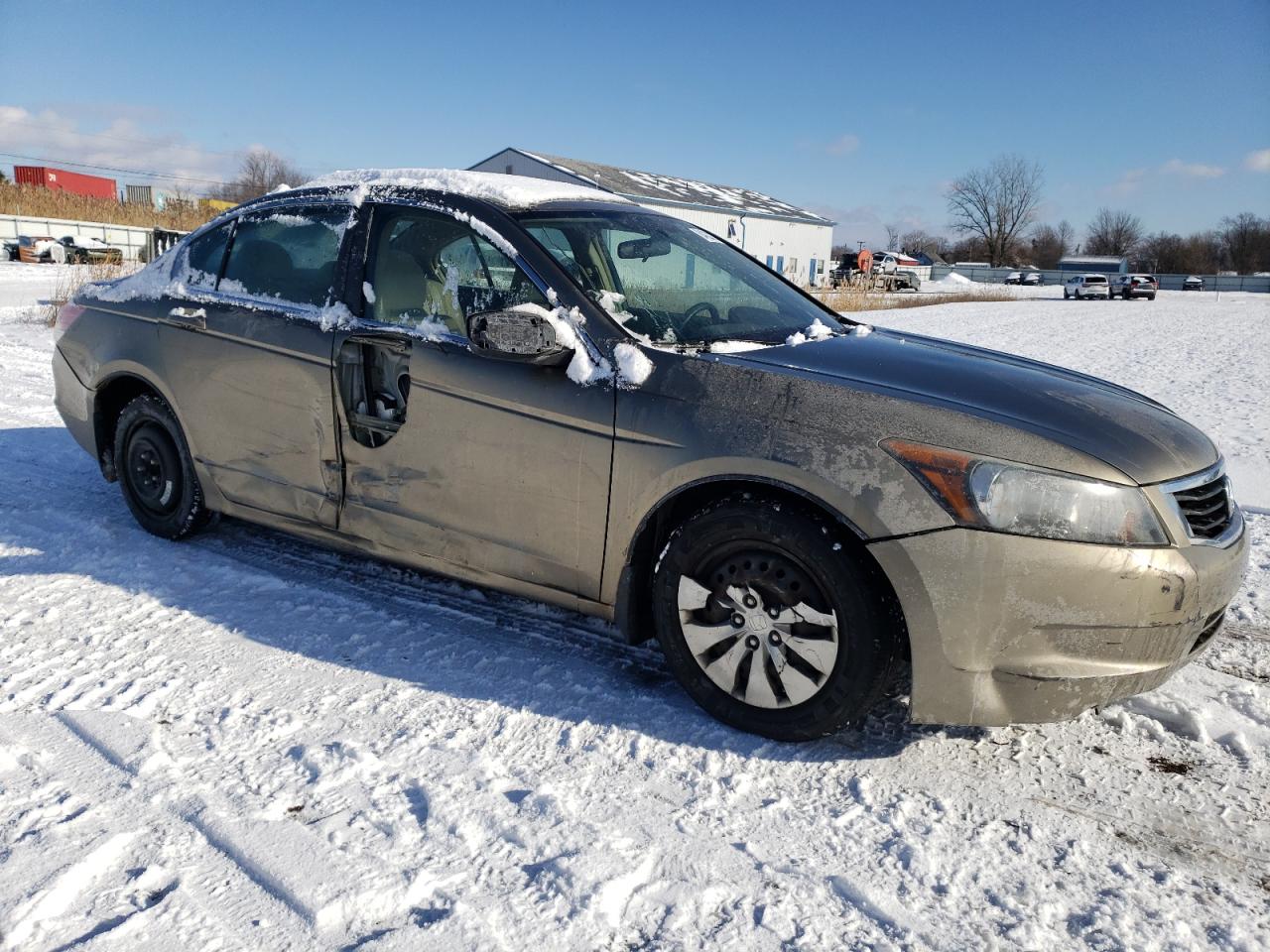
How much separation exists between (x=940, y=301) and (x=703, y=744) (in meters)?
34.3

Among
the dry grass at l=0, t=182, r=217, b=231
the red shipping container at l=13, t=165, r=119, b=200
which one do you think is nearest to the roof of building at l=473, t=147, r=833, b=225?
the dry grass at l=0, t=182, r=217, b=231

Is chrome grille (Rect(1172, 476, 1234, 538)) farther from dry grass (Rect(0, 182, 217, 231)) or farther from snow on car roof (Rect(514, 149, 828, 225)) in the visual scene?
dry grass (Rect(0, 182, 217, 231))

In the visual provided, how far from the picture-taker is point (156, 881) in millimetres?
2117

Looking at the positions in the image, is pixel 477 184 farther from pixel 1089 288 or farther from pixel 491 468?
pixel 1089 288

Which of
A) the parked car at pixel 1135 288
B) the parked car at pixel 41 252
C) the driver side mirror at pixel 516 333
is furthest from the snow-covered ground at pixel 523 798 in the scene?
the parked car at pixel 1135 288

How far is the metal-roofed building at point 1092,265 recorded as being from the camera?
3297 inches

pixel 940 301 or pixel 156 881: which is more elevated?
pixel 940 301

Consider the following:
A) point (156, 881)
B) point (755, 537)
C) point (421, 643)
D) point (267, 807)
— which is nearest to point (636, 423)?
point (755, 537)

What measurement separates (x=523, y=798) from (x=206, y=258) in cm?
300

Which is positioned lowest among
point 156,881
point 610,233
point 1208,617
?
point 156,881

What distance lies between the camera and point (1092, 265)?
8806 cm

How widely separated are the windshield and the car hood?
0.89 feet

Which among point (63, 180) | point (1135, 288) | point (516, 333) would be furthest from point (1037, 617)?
point (63, 180)

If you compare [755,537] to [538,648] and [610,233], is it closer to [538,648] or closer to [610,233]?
[538,648]
